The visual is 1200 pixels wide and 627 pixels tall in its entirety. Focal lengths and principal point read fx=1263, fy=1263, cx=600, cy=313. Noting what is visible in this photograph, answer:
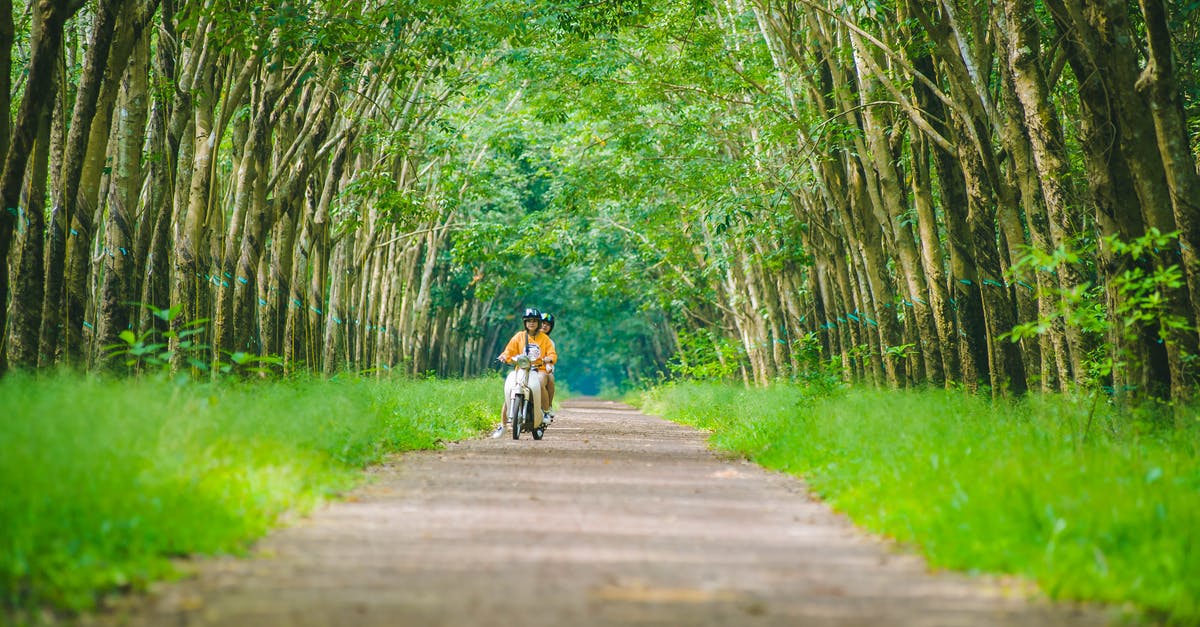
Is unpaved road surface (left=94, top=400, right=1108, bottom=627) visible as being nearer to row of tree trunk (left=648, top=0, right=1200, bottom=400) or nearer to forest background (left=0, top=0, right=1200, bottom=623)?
forest background (left=0, top=0, right=1200, bottom=623)

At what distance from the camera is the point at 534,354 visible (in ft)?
57.3

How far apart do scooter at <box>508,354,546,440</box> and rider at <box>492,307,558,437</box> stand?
50 mm

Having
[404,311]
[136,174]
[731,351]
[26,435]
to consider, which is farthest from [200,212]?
[731,351]

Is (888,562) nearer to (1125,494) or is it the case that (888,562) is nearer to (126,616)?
(1125,494)

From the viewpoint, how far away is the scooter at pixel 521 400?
17.3m

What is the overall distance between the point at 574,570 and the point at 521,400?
11170 mm

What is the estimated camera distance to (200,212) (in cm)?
1645

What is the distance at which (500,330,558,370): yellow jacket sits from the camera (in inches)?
688

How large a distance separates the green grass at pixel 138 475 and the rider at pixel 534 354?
5.27 metres

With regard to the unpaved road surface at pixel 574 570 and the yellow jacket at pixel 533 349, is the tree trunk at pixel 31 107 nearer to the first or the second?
the unpaved road surface at pixel 574 570

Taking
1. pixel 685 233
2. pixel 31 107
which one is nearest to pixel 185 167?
pixel 31 107

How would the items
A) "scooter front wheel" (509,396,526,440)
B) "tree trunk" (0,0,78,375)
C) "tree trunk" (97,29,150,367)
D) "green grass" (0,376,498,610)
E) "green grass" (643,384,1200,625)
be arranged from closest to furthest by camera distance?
"green grass" (0,376,498,610), "green grass" (643,384,1200,625), "tree trunk" (0,0,78,375), "tree trunk" (97,29,150,367), "scooter front wheel" (509,396,526,440)

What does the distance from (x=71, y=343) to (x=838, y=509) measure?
9453 millimetres

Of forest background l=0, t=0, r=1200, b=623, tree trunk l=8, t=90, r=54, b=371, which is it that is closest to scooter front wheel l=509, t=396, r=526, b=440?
forest background l=0, t=0, r=1200, b=623
